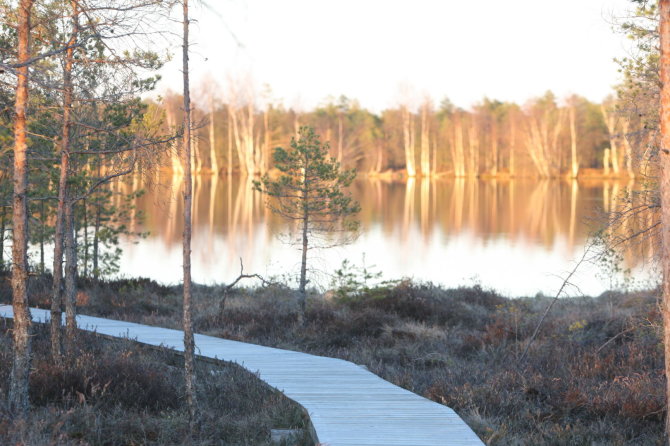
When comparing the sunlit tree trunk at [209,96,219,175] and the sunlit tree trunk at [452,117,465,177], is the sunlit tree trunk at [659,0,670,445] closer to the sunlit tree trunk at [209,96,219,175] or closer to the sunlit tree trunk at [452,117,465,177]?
the sunlit tree trunk at [209,96,219,175]

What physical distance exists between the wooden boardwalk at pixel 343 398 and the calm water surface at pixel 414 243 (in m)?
2.34

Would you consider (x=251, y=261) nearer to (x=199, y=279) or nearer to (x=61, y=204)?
(x=199, y=279)

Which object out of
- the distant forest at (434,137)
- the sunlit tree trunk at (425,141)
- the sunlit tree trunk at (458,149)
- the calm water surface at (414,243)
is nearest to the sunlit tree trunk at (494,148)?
the distant forest at (434,137)

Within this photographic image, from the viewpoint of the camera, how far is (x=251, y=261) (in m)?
22.1

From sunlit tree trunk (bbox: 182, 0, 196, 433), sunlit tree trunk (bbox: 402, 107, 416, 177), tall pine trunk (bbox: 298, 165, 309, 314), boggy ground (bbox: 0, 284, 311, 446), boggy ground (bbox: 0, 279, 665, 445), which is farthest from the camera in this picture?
sunlit tree trunk (bbox: 402, 107, 416, 177)

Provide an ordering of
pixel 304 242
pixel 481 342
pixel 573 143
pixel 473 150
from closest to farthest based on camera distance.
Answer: pixel 481 342 < pixel 304 242 < pixel 573 143 < pixel 473 150

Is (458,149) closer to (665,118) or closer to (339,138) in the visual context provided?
(339,138)

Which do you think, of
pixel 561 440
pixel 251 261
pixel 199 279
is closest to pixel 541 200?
pixel 251 261

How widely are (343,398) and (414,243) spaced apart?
20.0 metres

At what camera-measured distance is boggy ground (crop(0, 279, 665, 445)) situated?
6.68 metres

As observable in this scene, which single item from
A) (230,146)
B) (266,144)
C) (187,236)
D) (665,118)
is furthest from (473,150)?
(187,236)

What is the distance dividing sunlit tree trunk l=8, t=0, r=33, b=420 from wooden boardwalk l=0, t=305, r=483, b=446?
2.33 m

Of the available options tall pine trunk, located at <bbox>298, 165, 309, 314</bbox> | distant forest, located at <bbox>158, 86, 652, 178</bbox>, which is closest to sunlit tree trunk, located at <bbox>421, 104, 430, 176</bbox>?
distant forest, located at <bbox>158, 86, 652, 178</bbox>

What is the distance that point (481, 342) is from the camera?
10094mm
